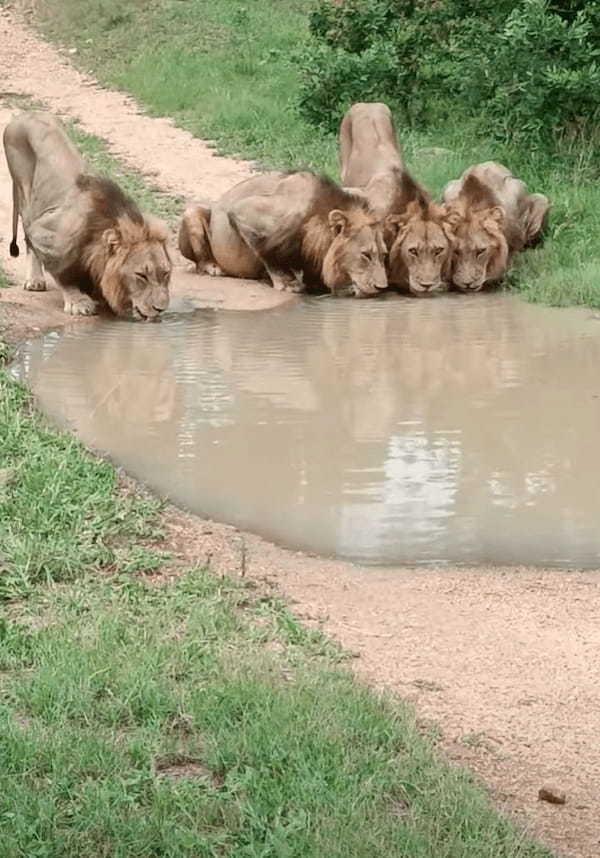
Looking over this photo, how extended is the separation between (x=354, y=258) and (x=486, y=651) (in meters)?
5.98

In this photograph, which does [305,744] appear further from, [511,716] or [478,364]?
[478,364]

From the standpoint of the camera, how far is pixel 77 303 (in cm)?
996

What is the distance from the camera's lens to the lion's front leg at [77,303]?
9945 mm

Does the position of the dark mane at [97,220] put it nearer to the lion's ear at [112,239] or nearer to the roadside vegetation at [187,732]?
the lion's ear at [112,239]

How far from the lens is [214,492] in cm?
662

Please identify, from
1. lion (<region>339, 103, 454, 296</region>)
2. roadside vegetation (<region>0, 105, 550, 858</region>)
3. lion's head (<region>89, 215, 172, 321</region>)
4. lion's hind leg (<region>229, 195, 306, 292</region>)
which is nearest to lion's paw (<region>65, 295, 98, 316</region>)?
lion's head (<region>89, 215, 172, 321</region>)

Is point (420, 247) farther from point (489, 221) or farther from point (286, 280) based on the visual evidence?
point (286, 280)

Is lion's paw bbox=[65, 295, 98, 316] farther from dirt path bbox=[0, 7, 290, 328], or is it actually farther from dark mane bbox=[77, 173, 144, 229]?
dark mane bbox=[77, 173, 144, 229]

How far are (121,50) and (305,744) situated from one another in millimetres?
17393

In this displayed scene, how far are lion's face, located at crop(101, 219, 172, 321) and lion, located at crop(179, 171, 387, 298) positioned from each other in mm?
1257

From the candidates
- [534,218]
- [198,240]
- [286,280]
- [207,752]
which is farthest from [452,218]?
[207,752]

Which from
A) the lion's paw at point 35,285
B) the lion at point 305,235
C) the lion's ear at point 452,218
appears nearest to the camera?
the lion's paw at point 35,285

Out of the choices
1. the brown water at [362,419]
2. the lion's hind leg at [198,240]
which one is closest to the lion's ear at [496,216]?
the brown water at [362,419]

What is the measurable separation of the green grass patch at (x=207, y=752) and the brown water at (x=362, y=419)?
4.31 ft
